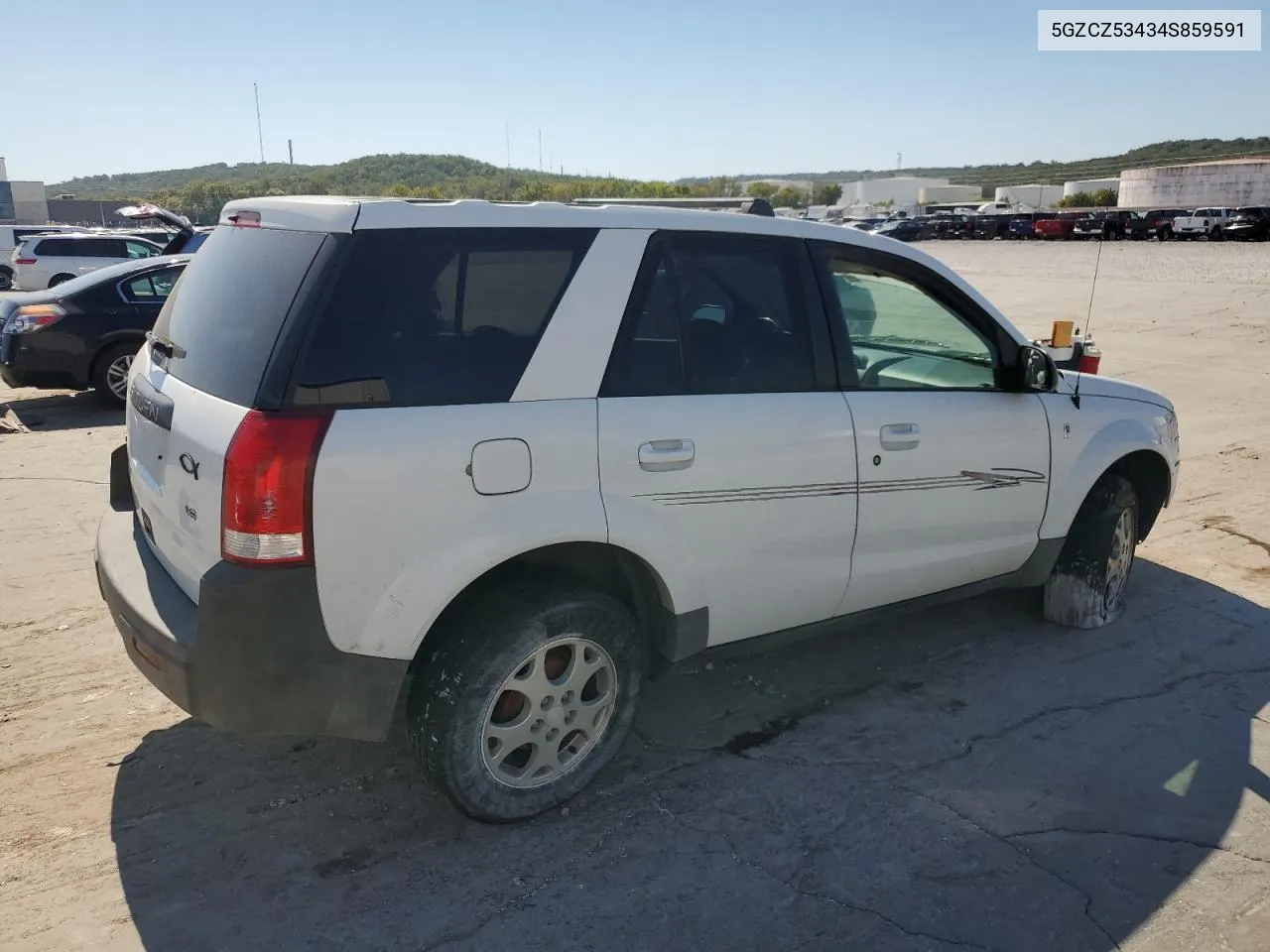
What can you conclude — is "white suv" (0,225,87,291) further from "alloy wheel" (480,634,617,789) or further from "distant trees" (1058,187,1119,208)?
"distant trees" (1058,187,1119,208)

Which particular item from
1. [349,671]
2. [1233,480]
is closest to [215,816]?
[349,671]

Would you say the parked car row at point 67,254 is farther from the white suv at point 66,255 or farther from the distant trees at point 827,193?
the distant trees at point 827,193

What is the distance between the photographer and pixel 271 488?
2.68 metres

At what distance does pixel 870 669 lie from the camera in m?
4.50

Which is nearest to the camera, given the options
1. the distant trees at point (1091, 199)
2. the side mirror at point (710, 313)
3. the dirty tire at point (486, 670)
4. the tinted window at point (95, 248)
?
the dirty tire at point (486, 670)

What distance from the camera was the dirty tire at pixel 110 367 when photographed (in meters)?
10.0

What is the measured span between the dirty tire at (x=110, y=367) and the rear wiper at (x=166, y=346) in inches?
285

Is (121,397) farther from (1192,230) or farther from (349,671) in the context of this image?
(1192,230)

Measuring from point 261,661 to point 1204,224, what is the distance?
163 feet

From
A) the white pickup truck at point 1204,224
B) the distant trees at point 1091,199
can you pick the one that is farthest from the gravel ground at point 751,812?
the distant trees at point 1091,199

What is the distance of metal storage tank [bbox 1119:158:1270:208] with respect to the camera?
69.1m

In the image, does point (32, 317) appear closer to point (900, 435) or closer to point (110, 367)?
point (110, 367)

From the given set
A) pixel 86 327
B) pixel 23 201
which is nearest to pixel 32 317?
pixel 86 327

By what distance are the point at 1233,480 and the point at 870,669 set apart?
14.9 feet
